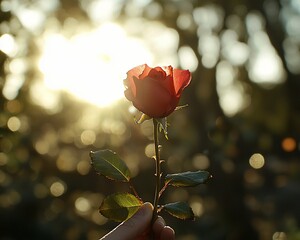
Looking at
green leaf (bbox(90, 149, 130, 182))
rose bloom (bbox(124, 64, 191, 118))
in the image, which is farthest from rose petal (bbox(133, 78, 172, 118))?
green leaf (bbox(90, 149, 130, 182))

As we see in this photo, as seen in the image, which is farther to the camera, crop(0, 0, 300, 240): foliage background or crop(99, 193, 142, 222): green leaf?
crop(0, 0, 300, 240): foliage background

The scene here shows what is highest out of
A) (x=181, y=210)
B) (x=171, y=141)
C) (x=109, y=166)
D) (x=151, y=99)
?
(x=151, y=99)

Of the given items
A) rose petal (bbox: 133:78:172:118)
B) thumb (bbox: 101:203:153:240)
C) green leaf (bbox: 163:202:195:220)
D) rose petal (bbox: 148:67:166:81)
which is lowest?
green leaf (bbox: 163:202:195:220)

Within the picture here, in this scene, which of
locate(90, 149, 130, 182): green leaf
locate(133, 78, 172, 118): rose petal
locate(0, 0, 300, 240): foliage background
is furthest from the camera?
locate(0, 0, 300, 240): foliage background

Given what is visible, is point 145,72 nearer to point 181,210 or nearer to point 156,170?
point 156,170

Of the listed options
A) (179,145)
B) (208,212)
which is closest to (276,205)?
(208,212)

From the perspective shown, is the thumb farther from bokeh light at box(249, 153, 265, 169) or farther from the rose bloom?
bokeh light at box(249, 153, 265, 169)

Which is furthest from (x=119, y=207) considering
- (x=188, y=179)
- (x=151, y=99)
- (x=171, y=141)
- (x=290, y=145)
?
(x=171, y=141)
